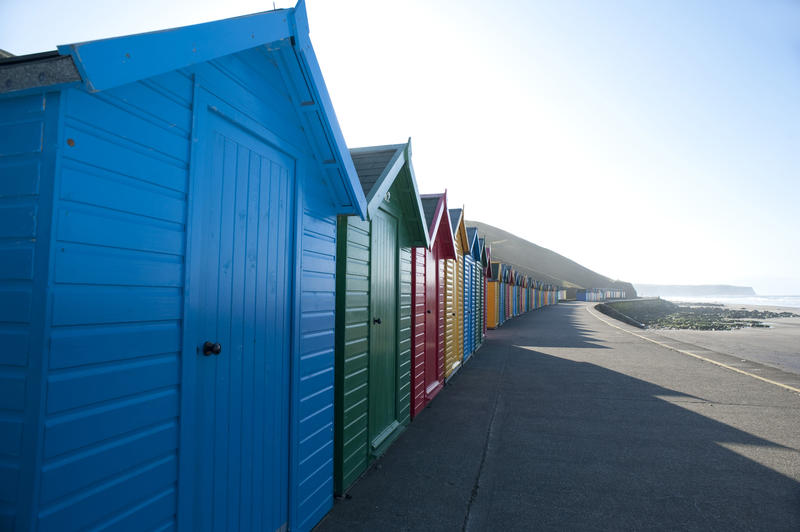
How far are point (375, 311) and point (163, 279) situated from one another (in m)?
3.49

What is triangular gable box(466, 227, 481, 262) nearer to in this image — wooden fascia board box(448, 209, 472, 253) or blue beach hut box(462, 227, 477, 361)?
blue beach hut box(462, 227, 477, 361)

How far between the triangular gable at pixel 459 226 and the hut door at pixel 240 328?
27.1ft

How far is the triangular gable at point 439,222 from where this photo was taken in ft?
29.2

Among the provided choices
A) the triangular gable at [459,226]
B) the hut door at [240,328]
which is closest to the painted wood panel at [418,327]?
the triangular gable at [459,226]

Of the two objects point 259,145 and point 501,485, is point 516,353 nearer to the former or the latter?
point 501,485

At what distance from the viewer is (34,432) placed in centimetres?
172

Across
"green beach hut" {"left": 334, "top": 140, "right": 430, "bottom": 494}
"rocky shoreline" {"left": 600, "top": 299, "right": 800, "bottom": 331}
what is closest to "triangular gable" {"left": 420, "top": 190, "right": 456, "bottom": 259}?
"green beach hut" {"left": 334, "top": 140, "right": 430, "bottom": 494}

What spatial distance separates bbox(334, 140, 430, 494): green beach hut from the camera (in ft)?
15.6

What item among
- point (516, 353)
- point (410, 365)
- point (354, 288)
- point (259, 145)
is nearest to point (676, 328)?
point (516, 353)

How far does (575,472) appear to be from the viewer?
203 inches

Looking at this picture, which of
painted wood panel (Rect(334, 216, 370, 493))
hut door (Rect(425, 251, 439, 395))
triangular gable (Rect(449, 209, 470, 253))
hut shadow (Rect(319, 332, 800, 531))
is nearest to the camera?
hut shadow (Rect(319, 332, 800, 531))

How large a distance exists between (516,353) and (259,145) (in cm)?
1310

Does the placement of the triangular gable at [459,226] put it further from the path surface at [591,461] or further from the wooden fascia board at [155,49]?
the wooden fascia board at [155,49]

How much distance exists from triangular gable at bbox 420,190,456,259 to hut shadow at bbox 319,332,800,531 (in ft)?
11.0
